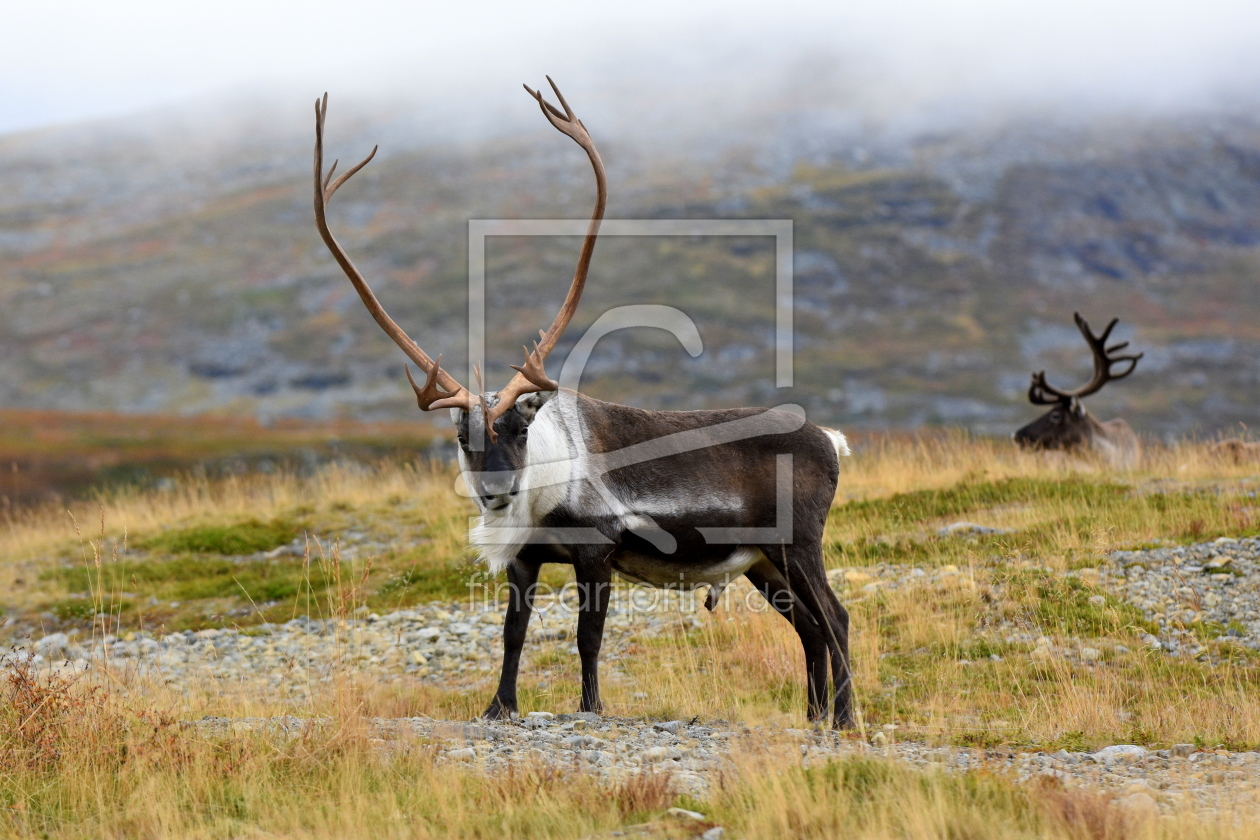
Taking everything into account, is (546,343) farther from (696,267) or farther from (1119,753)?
(696,267)

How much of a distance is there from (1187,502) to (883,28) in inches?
7883

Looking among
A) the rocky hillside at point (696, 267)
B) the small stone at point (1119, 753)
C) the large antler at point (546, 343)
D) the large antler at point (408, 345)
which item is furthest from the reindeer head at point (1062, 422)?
the rocky hillside at point (696, 267)

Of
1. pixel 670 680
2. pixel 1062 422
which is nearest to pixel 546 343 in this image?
pixel 670 680

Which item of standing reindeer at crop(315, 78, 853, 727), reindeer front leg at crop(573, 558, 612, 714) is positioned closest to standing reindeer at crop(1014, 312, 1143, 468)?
standing reindeer at crop(315, 78, 853, 727)

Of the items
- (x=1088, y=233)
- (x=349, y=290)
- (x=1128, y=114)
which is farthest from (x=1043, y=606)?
(x=1128, y=114)

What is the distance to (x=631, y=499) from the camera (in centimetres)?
777

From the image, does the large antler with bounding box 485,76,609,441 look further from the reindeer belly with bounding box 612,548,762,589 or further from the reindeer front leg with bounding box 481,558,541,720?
the reindeer belly with bounding box 612,548,762,589

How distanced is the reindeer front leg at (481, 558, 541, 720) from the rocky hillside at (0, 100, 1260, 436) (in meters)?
61.7

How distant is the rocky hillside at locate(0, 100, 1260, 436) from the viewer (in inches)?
3135

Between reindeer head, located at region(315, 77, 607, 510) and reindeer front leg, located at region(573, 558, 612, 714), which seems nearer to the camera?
reindeer head, located at region(315, 77, 607, 510)

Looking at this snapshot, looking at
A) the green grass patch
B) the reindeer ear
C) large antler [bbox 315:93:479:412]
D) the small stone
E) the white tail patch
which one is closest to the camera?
the small stone

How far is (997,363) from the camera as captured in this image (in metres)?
84.6

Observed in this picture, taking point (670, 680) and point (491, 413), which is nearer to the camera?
point (491, 413)

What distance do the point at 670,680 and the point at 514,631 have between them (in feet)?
4.83
